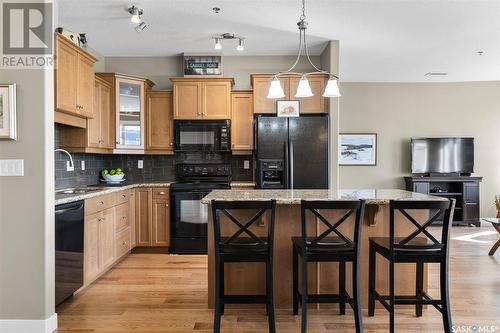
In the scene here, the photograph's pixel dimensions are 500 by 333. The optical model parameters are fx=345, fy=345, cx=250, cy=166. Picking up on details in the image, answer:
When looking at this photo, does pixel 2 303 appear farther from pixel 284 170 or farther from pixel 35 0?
pixel 284 170

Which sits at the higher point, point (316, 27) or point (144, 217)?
point (316, 27)

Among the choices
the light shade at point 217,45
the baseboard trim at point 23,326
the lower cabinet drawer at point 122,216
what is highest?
the light shade at point 217,45

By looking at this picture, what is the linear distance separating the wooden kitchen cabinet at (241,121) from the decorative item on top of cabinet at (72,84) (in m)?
1.82

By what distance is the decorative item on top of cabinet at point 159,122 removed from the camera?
4.88 metres

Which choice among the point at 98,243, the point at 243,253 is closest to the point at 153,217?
the point at 98,243

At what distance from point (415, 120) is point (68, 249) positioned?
6498 mm

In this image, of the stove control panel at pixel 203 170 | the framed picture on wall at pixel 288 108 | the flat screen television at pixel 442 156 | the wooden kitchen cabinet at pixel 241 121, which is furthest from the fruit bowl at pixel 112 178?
the flat screen television at pixel 442 156

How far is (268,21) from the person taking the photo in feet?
12.7

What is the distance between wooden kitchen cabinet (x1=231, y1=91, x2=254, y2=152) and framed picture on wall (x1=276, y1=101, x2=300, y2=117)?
0.47 metres

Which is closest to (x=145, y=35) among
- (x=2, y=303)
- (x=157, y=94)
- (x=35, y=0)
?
(x=157, y=94)

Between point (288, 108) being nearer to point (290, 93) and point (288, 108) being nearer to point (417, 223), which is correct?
point (290, 93)

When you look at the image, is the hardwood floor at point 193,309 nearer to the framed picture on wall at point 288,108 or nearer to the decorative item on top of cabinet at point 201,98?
the decorative item on top of cabinet at point 201,98

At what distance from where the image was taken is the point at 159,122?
4.89m

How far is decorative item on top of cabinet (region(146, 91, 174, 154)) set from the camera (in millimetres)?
4875
